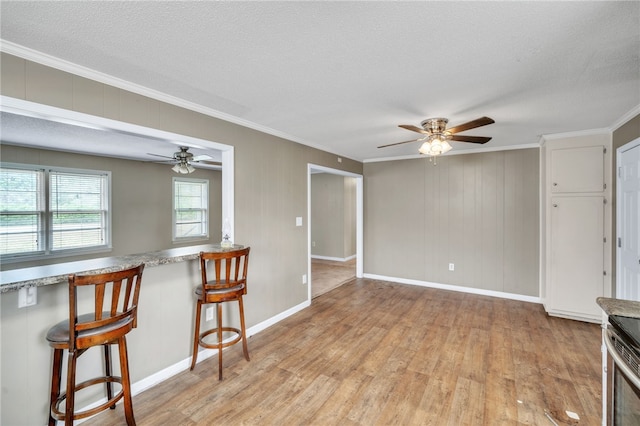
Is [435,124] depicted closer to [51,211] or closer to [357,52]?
[357,52]

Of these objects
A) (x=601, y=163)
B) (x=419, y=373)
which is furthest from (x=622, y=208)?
(x=419, y=373)

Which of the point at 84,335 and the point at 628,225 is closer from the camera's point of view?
the point at 84,335

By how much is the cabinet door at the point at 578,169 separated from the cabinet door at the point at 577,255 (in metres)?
0.15

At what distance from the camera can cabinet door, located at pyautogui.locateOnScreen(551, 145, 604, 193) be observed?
3.43 m

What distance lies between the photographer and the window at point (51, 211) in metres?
4.13

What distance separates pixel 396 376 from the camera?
2.42 metres

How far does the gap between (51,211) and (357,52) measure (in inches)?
215

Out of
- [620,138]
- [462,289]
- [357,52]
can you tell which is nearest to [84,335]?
[357,52]

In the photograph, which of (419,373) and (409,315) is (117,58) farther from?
(409,315)

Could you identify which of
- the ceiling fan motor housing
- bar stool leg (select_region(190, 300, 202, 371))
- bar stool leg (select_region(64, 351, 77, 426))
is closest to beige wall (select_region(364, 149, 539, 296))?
the ceiling fan motor housing

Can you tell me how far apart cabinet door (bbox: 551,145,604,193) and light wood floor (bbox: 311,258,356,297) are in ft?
12.2

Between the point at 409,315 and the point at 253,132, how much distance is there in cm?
315

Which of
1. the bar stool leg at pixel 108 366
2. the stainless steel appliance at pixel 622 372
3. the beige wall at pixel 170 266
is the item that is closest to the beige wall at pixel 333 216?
the beige wall at pixel 170 266

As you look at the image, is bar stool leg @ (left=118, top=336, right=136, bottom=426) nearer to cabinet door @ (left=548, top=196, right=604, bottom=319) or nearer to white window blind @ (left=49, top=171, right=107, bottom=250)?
white window blind @ (left=49, top=171, right=107, bottom=250)
